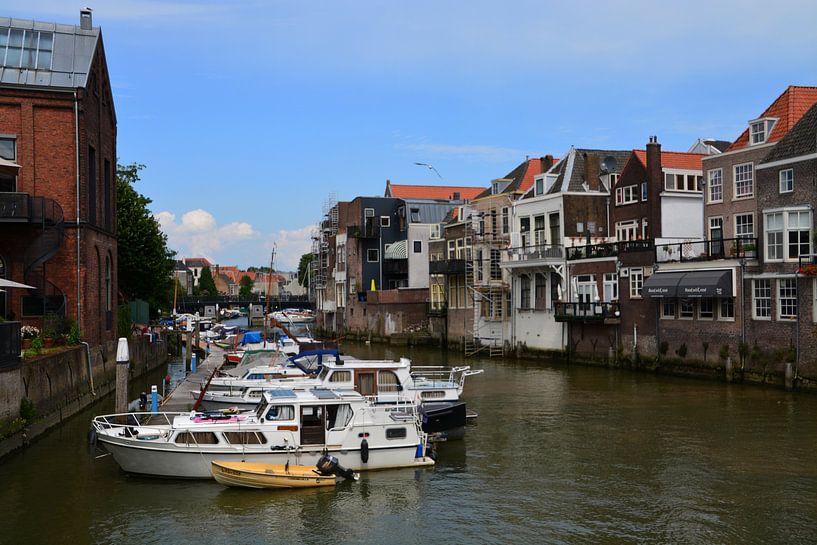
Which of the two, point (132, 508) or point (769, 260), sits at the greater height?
point (769, 260)

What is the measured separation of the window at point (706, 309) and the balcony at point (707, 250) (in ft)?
7.57

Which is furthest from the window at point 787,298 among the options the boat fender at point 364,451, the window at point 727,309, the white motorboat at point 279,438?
the boat fender at point 364,451

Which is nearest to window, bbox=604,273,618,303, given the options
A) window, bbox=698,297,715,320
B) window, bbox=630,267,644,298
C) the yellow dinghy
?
window, bbox=630,267,644,298

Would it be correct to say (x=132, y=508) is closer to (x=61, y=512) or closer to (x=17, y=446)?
(x=61, y=512)

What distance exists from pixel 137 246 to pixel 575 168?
113ft

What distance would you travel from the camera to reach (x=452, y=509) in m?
21.3

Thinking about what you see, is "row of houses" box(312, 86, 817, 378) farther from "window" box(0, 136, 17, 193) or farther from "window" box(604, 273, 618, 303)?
"window" box(0, 136, 17, 193)

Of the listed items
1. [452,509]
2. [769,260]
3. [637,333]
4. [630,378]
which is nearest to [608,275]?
[637,333]

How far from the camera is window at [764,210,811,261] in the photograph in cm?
3953

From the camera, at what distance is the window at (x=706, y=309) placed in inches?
1778

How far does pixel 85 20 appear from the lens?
42.4m

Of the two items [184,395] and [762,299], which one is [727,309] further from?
[184,395]

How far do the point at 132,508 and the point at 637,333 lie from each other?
119 ft

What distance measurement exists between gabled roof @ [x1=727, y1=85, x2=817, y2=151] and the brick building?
3500 centimetres
